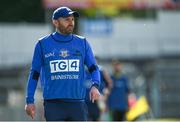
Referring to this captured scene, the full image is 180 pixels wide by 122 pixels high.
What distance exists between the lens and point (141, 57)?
141ft

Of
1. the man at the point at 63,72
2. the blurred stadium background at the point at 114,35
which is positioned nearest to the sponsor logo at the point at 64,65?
the man at the point at 63,72

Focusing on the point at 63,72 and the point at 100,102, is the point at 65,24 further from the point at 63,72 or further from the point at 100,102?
the point at 100,102

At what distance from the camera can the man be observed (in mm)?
9273

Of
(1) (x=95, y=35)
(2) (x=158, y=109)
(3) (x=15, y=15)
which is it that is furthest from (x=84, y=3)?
(3) (x=15, y=15)

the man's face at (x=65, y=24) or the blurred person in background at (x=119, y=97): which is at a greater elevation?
the man's face at (x=65, y=24)

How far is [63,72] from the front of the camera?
938 cm

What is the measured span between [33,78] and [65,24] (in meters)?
0.73

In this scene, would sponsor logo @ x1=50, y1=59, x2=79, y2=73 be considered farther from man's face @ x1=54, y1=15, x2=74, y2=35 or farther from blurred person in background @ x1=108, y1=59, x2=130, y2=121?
blurred person in background @ x1=108, y1=59, x2=130, y2=121

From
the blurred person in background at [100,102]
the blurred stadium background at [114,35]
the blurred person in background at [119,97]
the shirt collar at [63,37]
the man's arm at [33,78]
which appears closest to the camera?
the man's arm at [33,78]

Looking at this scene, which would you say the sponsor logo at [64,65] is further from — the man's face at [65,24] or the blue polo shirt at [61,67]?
the man's face at [65,24]

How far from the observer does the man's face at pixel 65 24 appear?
9383 millimetres

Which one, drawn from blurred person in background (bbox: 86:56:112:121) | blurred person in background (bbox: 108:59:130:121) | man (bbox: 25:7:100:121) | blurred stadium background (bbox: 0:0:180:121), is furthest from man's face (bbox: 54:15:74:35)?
blurred stadium background (bbox: 0:0:180:121)

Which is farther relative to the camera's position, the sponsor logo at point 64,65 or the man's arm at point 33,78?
the sponsor logo at point 64,65

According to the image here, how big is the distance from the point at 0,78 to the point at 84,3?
805 cm
